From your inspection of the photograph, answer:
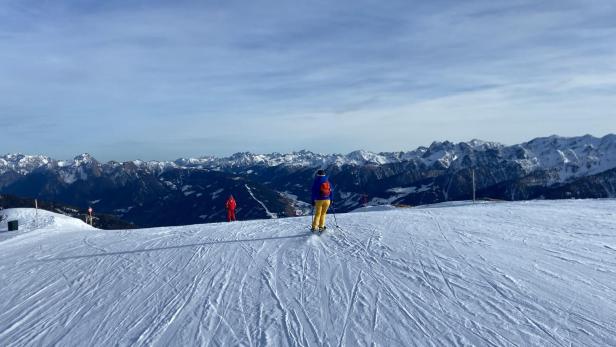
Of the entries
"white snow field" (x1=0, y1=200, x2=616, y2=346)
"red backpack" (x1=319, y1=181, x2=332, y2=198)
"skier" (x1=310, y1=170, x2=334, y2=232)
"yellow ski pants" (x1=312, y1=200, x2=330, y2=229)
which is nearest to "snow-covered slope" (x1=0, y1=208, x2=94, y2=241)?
"white snow field" (x1=0, y1=200, x2=616, y2=346)

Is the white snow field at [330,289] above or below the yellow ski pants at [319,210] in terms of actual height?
below

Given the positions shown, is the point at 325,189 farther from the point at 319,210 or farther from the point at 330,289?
the point at 330,289

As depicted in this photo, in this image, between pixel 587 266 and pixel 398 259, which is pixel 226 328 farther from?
pixel 587 266

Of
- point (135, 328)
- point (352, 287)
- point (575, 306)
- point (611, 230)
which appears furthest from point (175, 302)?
point (611, 230)

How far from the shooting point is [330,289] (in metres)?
10.4

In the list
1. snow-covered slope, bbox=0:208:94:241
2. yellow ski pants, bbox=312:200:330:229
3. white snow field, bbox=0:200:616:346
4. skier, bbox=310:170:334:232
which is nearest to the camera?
white snow field, bbox=0:200:616:346

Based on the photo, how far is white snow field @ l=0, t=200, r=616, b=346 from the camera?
27.2 ft

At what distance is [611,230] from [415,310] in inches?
422

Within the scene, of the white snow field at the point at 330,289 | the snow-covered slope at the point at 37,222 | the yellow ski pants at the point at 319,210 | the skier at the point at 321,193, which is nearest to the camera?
the white snow field at the point at 330,289

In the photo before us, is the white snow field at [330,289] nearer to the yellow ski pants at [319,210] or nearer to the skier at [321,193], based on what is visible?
the yellow ski pants at [319,210]

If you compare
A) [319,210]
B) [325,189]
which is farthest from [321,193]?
[319,210]

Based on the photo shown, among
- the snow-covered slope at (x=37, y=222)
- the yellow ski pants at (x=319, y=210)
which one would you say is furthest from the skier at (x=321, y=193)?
the snow-covered slope at (x=37, y=222)

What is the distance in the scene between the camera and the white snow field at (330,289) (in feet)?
27.2

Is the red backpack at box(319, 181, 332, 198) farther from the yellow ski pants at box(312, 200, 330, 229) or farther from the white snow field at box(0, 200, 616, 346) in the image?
the white snow field at box(0, 200, 616, 346)
